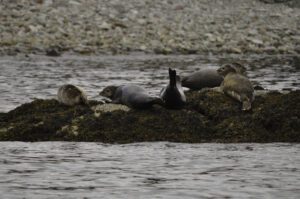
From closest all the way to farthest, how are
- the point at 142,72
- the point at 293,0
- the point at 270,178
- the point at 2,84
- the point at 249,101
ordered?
the point at 270,178, the point at 249,101, the point at 2,84, the point at 142,72, the point at 293,0

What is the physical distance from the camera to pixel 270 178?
11.3 meters

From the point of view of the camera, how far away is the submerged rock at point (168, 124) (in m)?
14.4

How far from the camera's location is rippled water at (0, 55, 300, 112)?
79.5ft

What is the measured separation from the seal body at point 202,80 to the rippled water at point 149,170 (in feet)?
14.2

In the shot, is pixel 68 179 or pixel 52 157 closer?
pixel 68 179

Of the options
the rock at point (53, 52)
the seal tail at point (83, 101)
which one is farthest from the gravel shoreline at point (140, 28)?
the seal tail at point (83, 101)

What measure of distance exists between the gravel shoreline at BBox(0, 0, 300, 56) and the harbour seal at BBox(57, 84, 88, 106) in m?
19.6

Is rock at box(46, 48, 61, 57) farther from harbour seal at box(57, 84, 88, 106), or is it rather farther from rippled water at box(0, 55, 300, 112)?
harbour seal at box(57, 84, 88, 106)

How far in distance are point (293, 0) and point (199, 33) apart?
1064cm

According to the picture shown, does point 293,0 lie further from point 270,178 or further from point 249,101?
point 270,178

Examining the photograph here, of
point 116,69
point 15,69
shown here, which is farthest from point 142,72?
point 15,69

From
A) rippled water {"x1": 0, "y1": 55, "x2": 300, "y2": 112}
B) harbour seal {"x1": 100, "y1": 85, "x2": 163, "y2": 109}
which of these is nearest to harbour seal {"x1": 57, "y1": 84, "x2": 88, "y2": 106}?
harbour seal {"x1": 100, "y1": 85, "x2": 163, "y2": 109}

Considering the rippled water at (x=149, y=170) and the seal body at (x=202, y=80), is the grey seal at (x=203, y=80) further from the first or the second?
the rippled water at (x=149, y=170)

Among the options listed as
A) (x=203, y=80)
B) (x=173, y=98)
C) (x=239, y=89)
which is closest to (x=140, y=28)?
(x=203, y=80)
